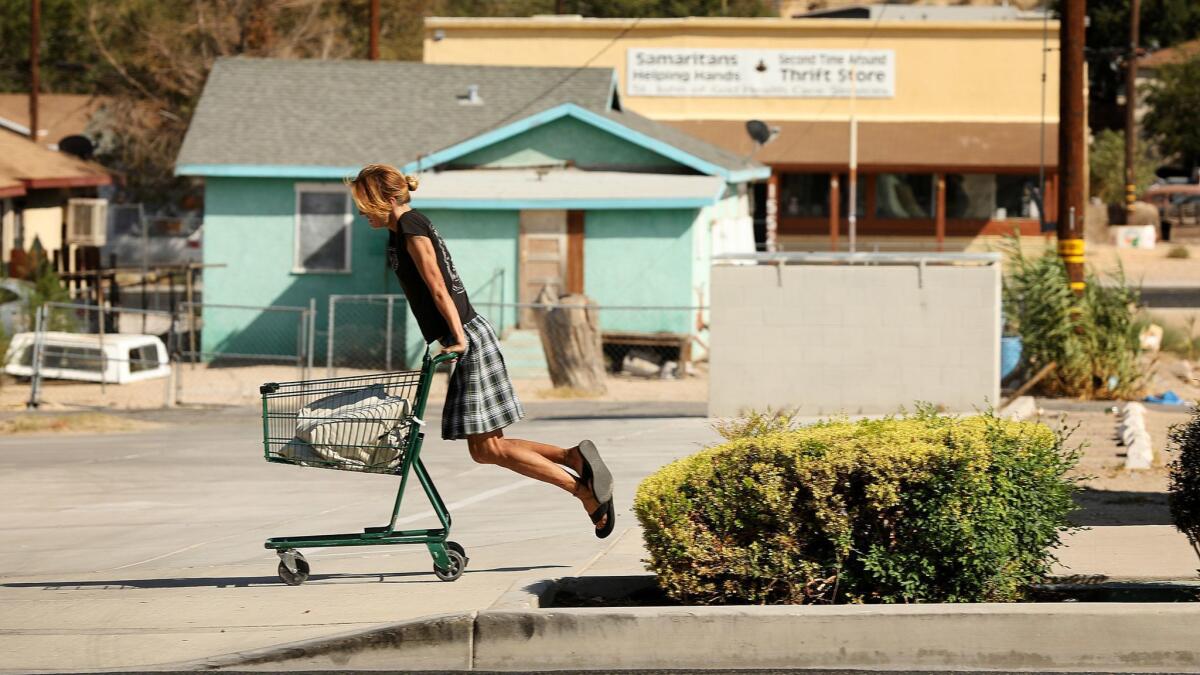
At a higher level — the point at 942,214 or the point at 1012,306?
the point at 942,214

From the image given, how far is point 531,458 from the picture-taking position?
Result: 8070mm

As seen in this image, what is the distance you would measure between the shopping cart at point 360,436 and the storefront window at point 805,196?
129ft

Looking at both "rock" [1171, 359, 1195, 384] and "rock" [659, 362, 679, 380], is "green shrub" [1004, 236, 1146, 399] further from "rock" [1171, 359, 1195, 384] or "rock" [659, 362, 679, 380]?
"rock" [659, 362, 679, 380]

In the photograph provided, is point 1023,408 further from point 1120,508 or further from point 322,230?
point 322,230

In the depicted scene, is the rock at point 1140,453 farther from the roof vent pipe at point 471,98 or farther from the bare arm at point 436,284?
the roof vent pipe at point 471,98

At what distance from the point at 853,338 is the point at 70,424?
854 centimetres

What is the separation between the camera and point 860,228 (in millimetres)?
45875

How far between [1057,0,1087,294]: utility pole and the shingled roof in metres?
8.07

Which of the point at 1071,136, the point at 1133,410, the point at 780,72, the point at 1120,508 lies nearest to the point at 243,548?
the point at 1120,508

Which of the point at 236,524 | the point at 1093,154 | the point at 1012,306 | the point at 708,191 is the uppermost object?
the point at 1093,154

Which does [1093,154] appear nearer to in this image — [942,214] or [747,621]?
[942,214]

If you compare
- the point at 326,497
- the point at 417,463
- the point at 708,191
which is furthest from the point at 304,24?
the point at 417,463

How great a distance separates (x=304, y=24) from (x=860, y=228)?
1600 cm

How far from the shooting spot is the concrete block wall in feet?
54.5
